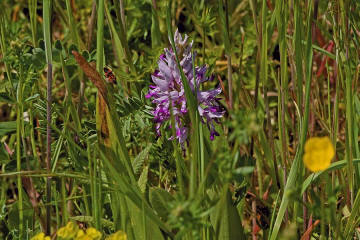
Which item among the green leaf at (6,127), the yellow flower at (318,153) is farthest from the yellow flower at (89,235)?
the green leaf at (6,127)

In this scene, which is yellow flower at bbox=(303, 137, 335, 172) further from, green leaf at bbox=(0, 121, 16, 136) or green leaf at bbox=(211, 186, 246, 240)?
green leaf at bbox=(0, 121, 16, 136)

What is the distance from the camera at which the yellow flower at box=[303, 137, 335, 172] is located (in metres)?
0.78

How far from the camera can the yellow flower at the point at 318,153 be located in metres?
0.78

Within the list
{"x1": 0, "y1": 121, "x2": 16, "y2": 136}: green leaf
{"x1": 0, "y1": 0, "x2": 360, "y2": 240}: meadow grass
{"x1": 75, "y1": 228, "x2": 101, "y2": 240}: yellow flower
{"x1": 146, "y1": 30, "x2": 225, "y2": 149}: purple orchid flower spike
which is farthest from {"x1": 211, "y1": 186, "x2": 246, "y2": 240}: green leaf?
{"x1": 0, "y1": 121, "x2": 16, "y2": 136}: green leaf

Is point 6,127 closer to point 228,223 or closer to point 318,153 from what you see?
point 228,223

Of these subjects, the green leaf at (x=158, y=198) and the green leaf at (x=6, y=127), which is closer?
the green leaf at (x=158, y=198)

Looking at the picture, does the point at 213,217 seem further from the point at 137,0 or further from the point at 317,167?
the point at 137,0

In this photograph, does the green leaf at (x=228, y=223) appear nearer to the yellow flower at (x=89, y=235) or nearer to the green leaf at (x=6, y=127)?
the yellow flower at (x=89, y=235)

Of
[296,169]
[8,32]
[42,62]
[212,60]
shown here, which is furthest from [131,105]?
[8,32]

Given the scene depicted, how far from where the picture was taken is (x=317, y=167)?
777mm

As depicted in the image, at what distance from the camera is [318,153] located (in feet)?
2.60

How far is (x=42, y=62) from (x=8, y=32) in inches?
18.7

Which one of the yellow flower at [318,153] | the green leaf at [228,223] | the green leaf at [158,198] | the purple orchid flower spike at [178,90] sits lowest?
the green leaf at [228,223]

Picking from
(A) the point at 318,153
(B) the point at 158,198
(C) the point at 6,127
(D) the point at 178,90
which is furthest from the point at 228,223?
(C) the point at 6,127
